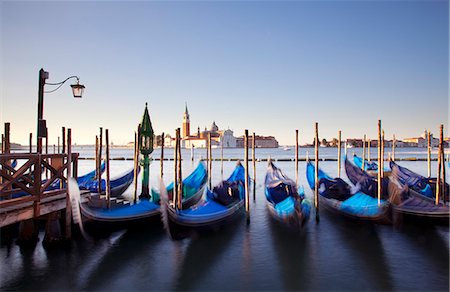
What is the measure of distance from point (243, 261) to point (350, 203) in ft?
11.4

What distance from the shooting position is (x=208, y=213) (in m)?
6.91

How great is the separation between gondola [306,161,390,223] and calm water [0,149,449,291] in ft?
1.23

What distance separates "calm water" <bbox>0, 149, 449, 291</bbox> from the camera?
16.0 feet

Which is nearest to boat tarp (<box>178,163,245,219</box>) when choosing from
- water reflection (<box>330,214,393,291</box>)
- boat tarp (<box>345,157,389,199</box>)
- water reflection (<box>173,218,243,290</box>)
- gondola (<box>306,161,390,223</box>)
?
water reflection (<box>173,218,243,290</box>)

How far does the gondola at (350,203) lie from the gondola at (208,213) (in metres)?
2.46

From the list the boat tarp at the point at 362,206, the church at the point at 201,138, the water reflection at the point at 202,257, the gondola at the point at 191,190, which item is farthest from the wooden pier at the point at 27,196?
the church at the point at 201,138

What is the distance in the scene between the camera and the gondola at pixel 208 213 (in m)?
6.10

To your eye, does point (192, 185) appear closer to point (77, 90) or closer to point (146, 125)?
point (146, 125)

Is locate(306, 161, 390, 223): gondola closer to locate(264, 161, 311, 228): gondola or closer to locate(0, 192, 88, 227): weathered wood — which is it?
locate(264, 161, 311, 228): gondola

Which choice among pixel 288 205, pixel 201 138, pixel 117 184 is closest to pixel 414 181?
pixel 288 205

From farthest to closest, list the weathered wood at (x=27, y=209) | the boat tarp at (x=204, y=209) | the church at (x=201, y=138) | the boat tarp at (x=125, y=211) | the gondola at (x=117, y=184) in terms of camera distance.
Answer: the church at (x=201, y=138), the gondola at (x=117, y=184), the boat tarp at (x=204, y=209), the boat tarp at (x=125, y=211), the weathered wood at (x=27, y=209)

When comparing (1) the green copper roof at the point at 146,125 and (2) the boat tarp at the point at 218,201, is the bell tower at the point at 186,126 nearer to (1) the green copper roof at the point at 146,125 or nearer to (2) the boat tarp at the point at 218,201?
(1) the green copper roof at the point at 146,125

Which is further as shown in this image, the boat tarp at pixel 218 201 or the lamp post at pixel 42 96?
the boat tarp at pixel 218 201

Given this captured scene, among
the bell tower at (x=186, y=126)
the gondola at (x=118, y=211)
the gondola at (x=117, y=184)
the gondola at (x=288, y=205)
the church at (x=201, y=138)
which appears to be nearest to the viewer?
the gondola at (x=118, y=211)
